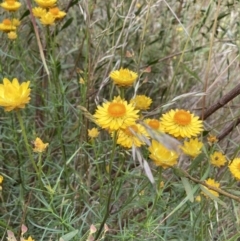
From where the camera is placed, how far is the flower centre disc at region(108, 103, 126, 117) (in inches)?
29.1

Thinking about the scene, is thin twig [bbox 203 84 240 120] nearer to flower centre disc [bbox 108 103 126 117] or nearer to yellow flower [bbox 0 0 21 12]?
flower centre disc [bbox 108 103 126 117]

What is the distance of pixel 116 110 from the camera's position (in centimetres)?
75

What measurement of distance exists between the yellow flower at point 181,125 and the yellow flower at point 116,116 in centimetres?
10

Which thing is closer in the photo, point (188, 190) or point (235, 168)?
point (188, 190)

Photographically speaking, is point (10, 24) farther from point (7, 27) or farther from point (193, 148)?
point (193, 148)

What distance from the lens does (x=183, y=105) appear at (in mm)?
1714

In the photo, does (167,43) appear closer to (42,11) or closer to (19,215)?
(42,11)

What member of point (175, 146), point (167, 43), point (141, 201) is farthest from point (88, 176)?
point (167, 43)

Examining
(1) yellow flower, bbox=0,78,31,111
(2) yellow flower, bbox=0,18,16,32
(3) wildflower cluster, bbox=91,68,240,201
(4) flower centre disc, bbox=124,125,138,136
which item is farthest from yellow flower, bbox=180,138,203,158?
(2) yellow flower, bbox=0,18,16,32

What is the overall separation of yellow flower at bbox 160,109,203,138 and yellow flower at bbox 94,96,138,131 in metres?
0.10

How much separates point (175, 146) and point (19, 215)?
0.62 metres

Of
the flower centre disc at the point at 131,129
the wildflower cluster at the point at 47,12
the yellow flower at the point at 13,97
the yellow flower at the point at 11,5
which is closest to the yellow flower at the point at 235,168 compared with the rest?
Answer: the flower centre disc at the point at 131,129

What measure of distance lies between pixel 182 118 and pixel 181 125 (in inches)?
0.6

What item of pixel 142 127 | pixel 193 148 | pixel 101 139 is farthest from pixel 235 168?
pixel 101 139
